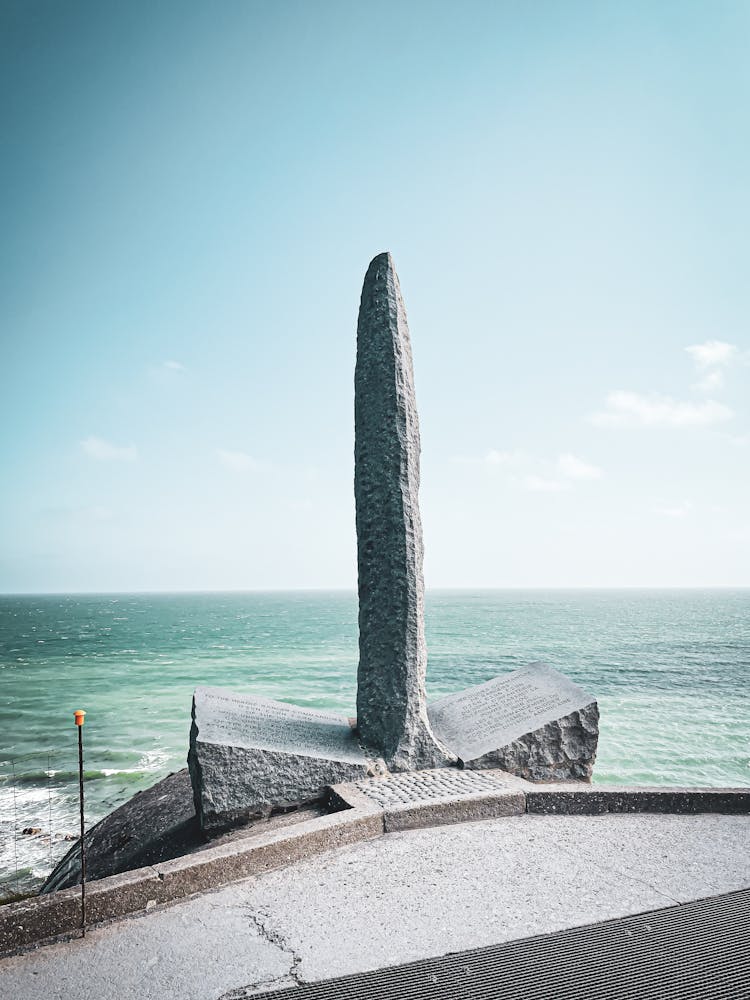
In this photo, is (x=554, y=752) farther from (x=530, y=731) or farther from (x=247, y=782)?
(x=247, y=782)

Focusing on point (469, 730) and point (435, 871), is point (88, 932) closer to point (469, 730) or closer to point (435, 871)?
point (435, 871)

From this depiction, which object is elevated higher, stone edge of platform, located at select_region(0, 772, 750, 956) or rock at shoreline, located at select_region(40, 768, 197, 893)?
stone edge of platform, located at select_region(0, 772, 750, 956)

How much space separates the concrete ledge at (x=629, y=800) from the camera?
4.80 metres

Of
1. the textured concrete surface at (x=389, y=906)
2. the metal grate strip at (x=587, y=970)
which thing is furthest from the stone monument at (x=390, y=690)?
the metal grate strip at (x=587, y=970)

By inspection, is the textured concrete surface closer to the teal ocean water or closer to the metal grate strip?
the metal grate strip

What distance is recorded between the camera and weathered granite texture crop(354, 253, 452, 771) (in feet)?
19.2

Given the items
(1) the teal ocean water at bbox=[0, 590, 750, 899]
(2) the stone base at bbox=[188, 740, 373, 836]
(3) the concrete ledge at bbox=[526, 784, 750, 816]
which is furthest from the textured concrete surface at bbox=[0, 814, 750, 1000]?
(1) the teal ocean water at bbox=[0, 590, 750, 899]

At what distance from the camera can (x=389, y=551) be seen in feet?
19.6

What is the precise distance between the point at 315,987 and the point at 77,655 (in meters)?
35.0

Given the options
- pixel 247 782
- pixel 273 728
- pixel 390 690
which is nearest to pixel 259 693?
pixel 273 728

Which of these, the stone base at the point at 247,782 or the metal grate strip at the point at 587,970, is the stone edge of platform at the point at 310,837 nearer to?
the stone base at the point at 247,782

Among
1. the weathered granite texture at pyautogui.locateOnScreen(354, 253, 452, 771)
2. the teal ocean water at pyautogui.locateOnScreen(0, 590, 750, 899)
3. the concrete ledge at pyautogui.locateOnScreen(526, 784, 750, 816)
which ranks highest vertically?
the weathered granite texture at pyautogui.locateOnScreen(354, 253, 452, 771)

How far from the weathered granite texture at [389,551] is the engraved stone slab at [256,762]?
0.48 meters

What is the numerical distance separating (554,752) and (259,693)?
1574 centimetres
